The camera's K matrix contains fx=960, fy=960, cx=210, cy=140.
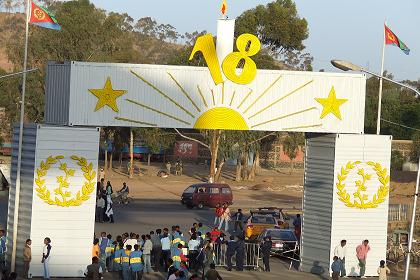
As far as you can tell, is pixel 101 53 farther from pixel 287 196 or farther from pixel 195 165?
pixel 287 196

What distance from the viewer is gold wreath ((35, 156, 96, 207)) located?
28.8m

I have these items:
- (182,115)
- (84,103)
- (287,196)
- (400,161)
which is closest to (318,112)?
(182,115)

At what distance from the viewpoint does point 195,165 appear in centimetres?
9100

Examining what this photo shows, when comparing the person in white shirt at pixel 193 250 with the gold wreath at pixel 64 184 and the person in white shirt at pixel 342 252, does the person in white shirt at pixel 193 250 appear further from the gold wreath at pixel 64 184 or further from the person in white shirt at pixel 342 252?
the person in white shirt at pixel 342 252

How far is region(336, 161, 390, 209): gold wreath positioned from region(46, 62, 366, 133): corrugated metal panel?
1.46 meters

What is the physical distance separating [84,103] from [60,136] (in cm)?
123

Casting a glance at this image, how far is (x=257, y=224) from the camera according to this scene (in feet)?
134

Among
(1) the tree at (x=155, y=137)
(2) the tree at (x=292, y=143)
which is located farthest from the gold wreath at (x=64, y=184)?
(2) the tree at (x=292, y=143)

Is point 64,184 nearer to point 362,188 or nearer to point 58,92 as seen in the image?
point 58,92

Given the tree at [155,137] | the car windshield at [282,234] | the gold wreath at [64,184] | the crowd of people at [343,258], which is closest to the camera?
the gold wreath at [64,184]

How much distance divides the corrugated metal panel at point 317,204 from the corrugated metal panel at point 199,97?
1.33m

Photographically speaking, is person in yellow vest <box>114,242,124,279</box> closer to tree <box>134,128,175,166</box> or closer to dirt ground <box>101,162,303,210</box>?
dirt ground <box>101,162,303,210</box>

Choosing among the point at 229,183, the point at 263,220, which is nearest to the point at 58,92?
the point at 263,220

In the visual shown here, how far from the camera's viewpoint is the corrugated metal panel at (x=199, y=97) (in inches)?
1142
